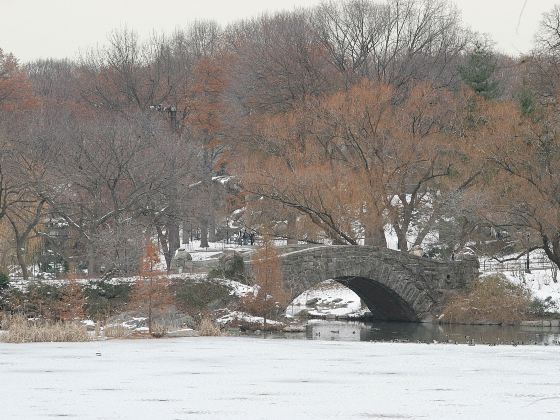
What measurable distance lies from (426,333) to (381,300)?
9.25m

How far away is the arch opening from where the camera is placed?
142 feet

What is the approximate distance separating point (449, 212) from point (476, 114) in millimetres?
5224

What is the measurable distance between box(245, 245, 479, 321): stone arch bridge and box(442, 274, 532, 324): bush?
847 millimetres

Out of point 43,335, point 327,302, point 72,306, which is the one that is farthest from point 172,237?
point 43,335

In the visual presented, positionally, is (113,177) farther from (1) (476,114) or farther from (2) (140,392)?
(2) (140,392)

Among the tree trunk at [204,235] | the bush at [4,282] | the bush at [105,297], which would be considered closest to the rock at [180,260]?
the tree trunk at [204,235]

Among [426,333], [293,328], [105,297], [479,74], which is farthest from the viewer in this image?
[479,74]

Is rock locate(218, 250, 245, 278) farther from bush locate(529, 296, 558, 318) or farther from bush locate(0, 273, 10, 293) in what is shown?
bush locate(529, 296, 558, 318)

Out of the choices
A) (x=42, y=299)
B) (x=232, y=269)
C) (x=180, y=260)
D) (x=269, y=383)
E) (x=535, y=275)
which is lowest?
(x=269, y=383)

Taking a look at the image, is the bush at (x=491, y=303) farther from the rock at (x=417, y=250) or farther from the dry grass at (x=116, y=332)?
the dry grass at (x=116, y=332)

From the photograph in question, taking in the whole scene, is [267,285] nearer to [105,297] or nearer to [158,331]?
[105,297]

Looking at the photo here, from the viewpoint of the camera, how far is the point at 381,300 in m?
45.6

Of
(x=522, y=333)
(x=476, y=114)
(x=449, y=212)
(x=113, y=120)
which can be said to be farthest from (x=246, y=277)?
(x=113, y=120)

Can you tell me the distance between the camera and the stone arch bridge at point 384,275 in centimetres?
3934
